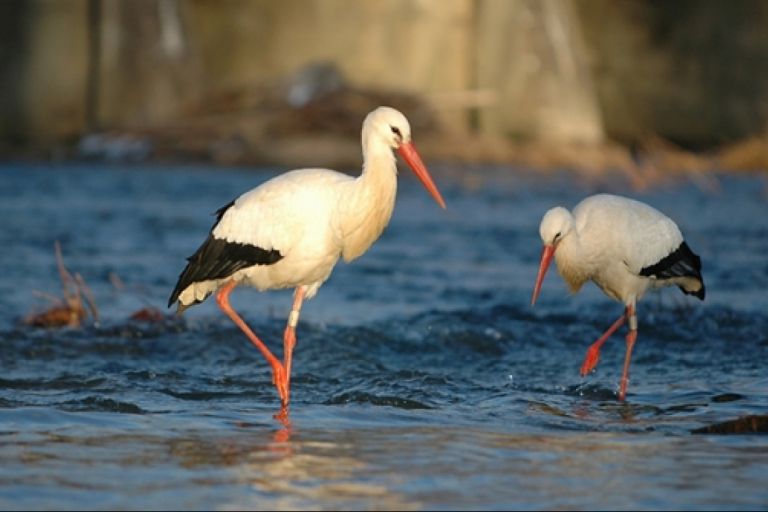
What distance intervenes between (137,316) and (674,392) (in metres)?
3.94

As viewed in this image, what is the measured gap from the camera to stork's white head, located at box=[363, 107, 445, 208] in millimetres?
8141

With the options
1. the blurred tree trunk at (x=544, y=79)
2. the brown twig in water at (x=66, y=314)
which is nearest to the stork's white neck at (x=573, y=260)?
the brown twig in water at (x=66, y=314)

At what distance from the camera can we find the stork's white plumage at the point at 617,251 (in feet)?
30.9

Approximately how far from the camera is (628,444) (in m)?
6.99

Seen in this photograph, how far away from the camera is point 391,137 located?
816 cm

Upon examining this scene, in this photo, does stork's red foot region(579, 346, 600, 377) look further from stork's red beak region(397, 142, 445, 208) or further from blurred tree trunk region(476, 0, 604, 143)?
blurred tree trunk region(476, 0, 604, 143)

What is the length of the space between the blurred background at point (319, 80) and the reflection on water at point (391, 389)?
31.0 feet

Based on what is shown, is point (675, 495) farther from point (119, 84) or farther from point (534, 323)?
point (119, 84)

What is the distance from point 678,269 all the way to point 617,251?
A: 0.51 metres

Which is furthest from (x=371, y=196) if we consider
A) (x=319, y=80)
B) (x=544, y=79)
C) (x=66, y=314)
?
(x=544, y=79)

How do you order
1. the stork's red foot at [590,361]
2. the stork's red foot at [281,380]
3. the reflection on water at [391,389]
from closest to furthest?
1. the reflection on water at [391,389]
2. the stork's red foot at [281,380]
3. the stork's red foot at [590,361]

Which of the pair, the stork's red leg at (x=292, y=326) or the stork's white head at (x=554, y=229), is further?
the stork's white head at (x=554, y=229)

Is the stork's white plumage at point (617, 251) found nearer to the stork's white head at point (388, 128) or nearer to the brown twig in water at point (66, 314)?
the stork's white head at point (388, 128)

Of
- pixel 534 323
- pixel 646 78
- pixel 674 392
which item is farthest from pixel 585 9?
pixel 674 392
